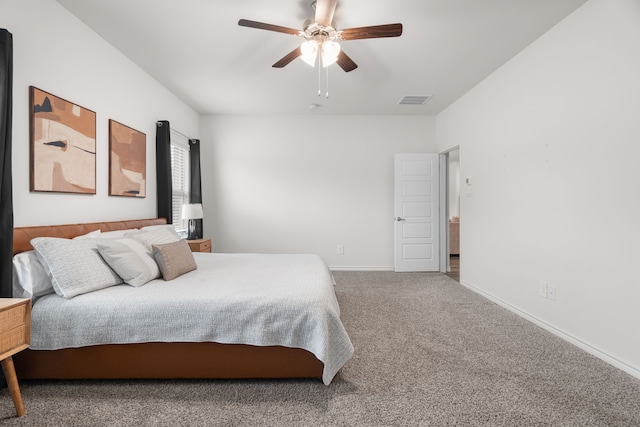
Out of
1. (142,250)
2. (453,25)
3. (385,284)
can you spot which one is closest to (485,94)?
(453,25)

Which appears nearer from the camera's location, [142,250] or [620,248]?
[620,248]

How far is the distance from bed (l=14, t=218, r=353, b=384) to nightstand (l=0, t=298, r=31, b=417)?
0.20 meters

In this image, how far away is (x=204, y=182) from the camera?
5039 mm

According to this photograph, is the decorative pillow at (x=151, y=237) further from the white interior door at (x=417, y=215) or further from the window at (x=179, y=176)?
the white interior door at (x=417, y=215)

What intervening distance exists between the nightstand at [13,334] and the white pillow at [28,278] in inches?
12.8

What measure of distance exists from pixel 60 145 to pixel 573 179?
4.04m

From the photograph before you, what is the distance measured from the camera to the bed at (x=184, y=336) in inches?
67.2

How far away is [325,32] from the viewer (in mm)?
2293

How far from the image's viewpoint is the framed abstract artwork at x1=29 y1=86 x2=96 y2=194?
2.07 m

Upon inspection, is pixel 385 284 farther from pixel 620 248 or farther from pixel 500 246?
pixel 620 248

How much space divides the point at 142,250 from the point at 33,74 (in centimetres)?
143

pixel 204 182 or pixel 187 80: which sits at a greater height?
pixel 187 80

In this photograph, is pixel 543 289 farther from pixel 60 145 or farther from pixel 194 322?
pixel 60 145

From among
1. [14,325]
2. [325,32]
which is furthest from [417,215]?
[14,325]
